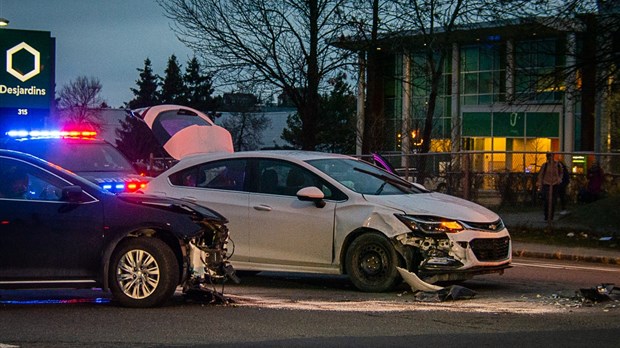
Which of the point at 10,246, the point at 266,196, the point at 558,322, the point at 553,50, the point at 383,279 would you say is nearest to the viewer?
the point at 558,322

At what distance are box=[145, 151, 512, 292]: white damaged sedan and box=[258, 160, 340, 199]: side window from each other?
12 mm

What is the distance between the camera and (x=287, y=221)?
10688 mm

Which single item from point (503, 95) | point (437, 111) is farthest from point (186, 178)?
point (437, 111)

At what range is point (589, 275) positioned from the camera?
12.7 m

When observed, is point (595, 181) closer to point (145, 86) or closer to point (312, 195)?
point (312, 195)

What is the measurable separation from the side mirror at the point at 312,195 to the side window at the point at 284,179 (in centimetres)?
19

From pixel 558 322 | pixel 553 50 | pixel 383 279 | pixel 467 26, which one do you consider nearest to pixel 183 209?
pixel 383 279

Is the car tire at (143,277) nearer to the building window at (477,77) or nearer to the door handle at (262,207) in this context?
the door handle at (262,207)

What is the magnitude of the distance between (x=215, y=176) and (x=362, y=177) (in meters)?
1.86

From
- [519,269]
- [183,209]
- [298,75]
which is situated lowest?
[519,269]

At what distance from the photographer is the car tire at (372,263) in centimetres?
1002

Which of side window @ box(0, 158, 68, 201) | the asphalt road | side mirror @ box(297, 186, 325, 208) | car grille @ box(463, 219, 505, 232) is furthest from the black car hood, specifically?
car grille @ box(463, 219, 505, 232)

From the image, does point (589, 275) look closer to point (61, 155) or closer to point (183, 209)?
point (183, 209)

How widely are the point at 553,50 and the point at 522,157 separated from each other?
3.55m
